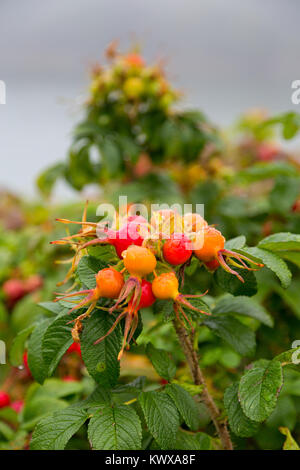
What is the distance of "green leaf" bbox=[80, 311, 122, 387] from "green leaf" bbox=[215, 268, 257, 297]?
0.11 metres

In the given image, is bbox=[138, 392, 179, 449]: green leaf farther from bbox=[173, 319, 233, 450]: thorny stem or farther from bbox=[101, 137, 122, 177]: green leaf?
bbox=[101, 137, 122, 177]: green leaf

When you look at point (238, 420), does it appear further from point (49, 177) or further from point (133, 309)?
point (49, 177)

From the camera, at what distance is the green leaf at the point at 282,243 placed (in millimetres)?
401

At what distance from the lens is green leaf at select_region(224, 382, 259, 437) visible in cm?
39

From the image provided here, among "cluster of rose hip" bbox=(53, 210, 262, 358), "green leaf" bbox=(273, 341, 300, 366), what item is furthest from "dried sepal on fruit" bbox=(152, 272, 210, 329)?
"green leaf" bbox=(273, 341, 300, 366)


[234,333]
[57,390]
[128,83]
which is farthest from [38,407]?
[128,83]

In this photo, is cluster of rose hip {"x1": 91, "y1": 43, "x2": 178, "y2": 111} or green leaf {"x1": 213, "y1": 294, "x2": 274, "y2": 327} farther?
cluster of rose hip {"x1": 91, "y1": 43, "x2": 178, "y2": 111}

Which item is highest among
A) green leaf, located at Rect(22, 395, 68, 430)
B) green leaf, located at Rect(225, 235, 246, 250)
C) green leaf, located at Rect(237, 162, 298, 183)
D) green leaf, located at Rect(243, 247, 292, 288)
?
green leaf, located at Rect(237, 162, 298, 183)

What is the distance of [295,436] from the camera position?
2.17ft

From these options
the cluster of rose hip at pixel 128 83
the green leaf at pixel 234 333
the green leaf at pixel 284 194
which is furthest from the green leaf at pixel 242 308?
the cluster of rose hip at pixel 128 83

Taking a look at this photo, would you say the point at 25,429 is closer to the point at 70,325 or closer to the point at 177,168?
the point at 70,325

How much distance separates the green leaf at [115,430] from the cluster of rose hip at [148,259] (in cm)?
7

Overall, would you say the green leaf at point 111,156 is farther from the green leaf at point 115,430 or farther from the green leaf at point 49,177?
the green leaf at point 115,430

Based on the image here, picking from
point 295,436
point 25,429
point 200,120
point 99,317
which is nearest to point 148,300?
point 99,317
